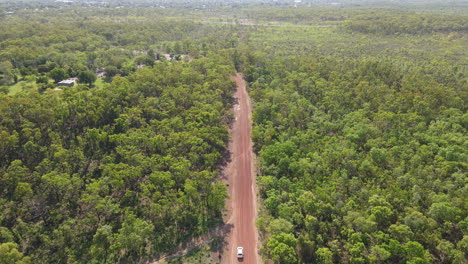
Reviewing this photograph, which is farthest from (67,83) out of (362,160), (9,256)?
(362,160)

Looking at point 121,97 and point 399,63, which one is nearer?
point 121,97

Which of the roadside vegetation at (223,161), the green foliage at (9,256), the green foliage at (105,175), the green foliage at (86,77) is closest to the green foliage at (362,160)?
the roadside vegetation at (223,161)

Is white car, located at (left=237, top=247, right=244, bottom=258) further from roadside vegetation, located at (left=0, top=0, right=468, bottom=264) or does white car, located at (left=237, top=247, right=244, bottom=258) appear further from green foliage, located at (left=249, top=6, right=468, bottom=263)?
roadside vegetation, located at (left=0, top=0, right=468, bottom=264)

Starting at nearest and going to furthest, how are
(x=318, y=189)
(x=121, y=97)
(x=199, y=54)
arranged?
1. (x=318, y=189)
2. (x=121, y=97)
3. (x=199, y=54)

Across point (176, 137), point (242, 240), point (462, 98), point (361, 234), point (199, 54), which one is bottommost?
point (242, 240)

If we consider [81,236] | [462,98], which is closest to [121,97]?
[81,236]

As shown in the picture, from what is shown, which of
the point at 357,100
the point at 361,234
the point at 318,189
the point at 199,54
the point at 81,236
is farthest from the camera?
the point at 199,54

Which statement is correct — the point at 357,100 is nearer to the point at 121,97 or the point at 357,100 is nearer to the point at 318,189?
the point at 318,189

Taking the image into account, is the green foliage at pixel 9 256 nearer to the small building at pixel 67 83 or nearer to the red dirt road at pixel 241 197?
the red dirt road at pixel 241 197
